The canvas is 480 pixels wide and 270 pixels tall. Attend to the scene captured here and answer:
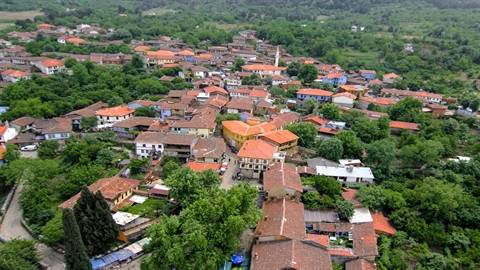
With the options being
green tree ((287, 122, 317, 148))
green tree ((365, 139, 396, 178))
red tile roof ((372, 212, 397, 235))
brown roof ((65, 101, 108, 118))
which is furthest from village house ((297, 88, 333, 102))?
brown roof ((65, 101, 108, 118))

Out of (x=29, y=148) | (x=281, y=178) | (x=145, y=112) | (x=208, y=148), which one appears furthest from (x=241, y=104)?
(x=29, y=148)

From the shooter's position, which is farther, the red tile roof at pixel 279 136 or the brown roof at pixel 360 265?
the red tile roof at pixel 279 136

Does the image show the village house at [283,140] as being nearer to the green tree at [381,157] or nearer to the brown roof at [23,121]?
the green tree at [381,157]

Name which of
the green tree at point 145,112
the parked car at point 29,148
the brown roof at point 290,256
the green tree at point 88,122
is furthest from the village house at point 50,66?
the brown roof at point 290,256

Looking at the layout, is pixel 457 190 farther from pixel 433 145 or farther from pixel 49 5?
pixel 49 5

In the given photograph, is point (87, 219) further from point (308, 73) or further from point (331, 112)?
point (308, 73)
